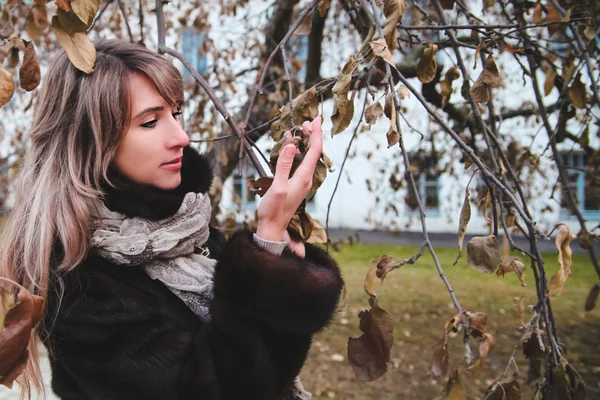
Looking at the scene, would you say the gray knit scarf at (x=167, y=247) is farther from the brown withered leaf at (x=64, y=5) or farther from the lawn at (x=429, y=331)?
the lawn at (x=429, y=331)

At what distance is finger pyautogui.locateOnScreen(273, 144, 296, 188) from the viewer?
117 cm

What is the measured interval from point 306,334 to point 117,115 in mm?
720

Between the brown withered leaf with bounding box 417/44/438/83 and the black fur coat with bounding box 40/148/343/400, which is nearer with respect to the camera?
the black fur coat with bounding box 40/148/343/400

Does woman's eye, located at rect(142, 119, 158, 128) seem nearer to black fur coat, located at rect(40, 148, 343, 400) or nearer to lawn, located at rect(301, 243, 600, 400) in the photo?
black fur coat, located at rect(40, 148, 343, 400)

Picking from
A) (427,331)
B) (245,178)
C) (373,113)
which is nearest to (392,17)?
(373,113)

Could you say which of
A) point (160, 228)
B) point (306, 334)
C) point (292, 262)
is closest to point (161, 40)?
point (160, 228)

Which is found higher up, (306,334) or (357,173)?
(357,173)

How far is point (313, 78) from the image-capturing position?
4.07m

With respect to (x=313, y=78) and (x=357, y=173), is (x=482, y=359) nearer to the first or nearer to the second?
(x=313, y=78)

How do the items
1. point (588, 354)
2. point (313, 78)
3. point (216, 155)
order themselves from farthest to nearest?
point (588, 354)
point (313, 78)
point (216, 155)

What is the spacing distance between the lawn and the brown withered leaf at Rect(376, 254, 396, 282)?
111 cm

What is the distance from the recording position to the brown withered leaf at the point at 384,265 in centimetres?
127

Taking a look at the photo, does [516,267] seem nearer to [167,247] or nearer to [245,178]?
[167,247]

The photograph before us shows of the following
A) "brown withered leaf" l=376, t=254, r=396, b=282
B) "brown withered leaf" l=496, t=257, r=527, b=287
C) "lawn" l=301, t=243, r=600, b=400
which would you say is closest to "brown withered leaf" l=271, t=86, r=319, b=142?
"brown withered leaf" l=376, t=254, r=396, b=282
